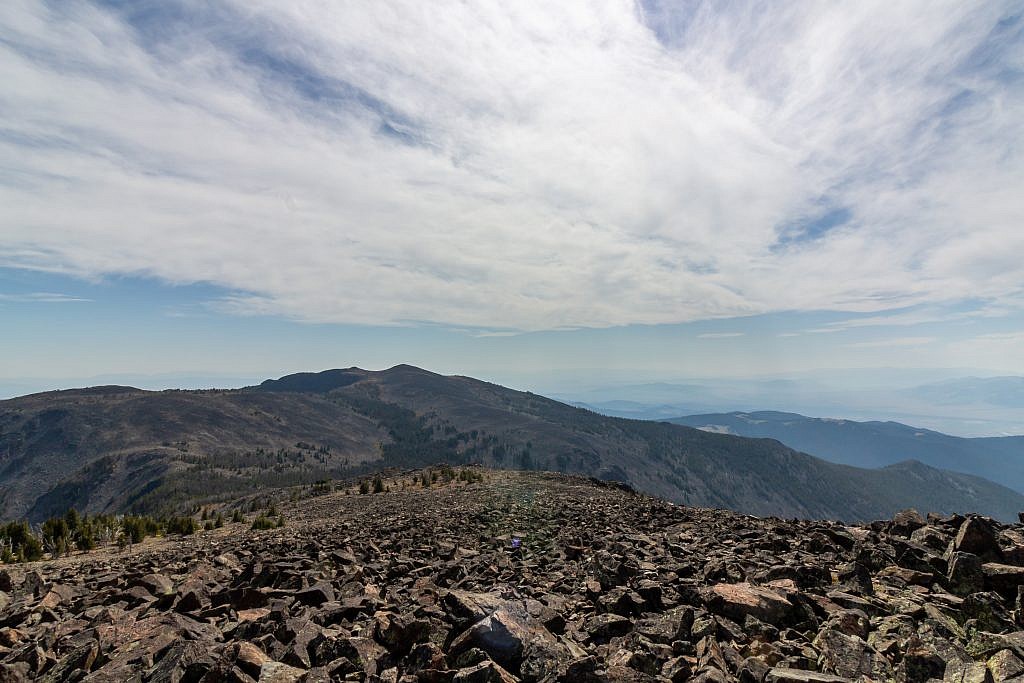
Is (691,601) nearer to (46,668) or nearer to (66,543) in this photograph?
(46,668)

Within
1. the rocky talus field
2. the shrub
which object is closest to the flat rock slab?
the rocky talus field

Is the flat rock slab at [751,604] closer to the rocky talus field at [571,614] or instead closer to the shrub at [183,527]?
the rocky talus field at [571,614]

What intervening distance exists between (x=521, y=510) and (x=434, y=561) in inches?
502

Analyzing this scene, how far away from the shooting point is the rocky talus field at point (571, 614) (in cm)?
698

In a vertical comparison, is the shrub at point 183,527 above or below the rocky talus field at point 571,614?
below

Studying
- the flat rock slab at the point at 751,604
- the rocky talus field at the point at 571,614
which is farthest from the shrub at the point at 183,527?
the flat rock slab at the point at 751,604

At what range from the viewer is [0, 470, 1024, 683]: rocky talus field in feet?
22.9

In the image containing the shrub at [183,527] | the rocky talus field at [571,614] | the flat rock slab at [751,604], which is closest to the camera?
the rocky talus field at [571,614]

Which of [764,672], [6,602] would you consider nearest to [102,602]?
[6,602]

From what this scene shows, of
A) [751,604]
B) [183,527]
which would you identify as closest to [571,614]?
[751,604]

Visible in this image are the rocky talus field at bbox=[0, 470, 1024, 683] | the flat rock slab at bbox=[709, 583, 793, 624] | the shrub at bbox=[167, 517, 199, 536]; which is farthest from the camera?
the shrub at bbox=[167, 517, 199, 536]

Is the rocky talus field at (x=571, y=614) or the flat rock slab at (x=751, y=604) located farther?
the flat rock slab at (x=751, y=604)

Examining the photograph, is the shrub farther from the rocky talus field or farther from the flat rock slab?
the flat rock slab

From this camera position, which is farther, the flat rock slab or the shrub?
the shrub
